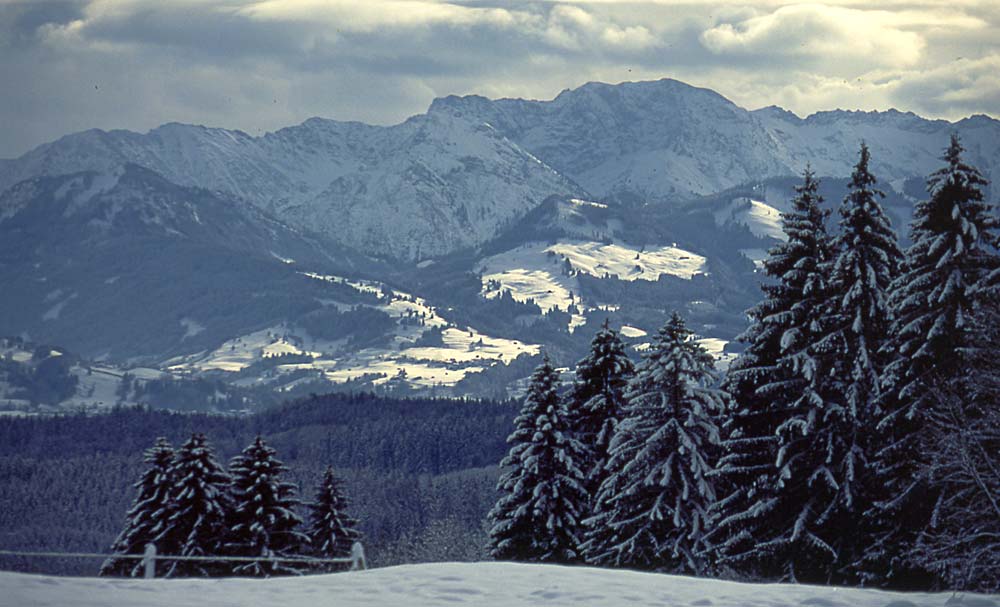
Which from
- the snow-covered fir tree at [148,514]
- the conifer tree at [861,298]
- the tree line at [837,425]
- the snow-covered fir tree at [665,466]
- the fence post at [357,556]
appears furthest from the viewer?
the snow-covered fir tree at [148,514]

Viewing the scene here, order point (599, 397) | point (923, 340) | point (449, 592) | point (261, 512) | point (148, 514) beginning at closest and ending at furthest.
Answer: point (449, 592), point (923, 340), point (599, 397), point (261, 512), point (148, 514)

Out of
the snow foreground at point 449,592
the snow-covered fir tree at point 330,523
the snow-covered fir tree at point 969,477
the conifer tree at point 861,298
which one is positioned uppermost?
the conifer tree at point 861,298

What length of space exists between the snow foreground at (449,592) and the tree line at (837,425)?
586 centimetres

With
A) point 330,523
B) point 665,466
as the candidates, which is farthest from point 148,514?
point 665,466

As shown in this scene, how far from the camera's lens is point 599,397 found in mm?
48812

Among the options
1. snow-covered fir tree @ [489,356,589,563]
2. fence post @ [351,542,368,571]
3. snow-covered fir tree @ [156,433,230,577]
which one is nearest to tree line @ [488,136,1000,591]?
snow-covered fir tree @ [489,356,589,563]

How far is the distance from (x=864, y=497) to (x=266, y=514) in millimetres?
25851

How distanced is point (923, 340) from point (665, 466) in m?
10.3

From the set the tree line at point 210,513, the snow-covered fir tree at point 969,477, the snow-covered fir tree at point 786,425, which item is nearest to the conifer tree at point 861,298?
the snow-covered fir tree at point 786,425

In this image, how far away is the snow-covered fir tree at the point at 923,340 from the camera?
34.9 m

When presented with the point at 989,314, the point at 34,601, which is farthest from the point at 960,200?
the point at 34,601

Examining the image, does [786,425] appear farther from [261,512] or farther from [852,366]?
[261,512]

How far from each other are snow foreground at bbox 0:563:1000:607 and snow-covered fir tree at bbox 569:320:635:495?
73.1ft

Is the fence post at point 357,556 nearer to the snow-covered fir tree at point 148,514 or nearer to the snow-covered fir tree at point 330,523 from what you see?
the snow-covered fir tree at point 148,514
